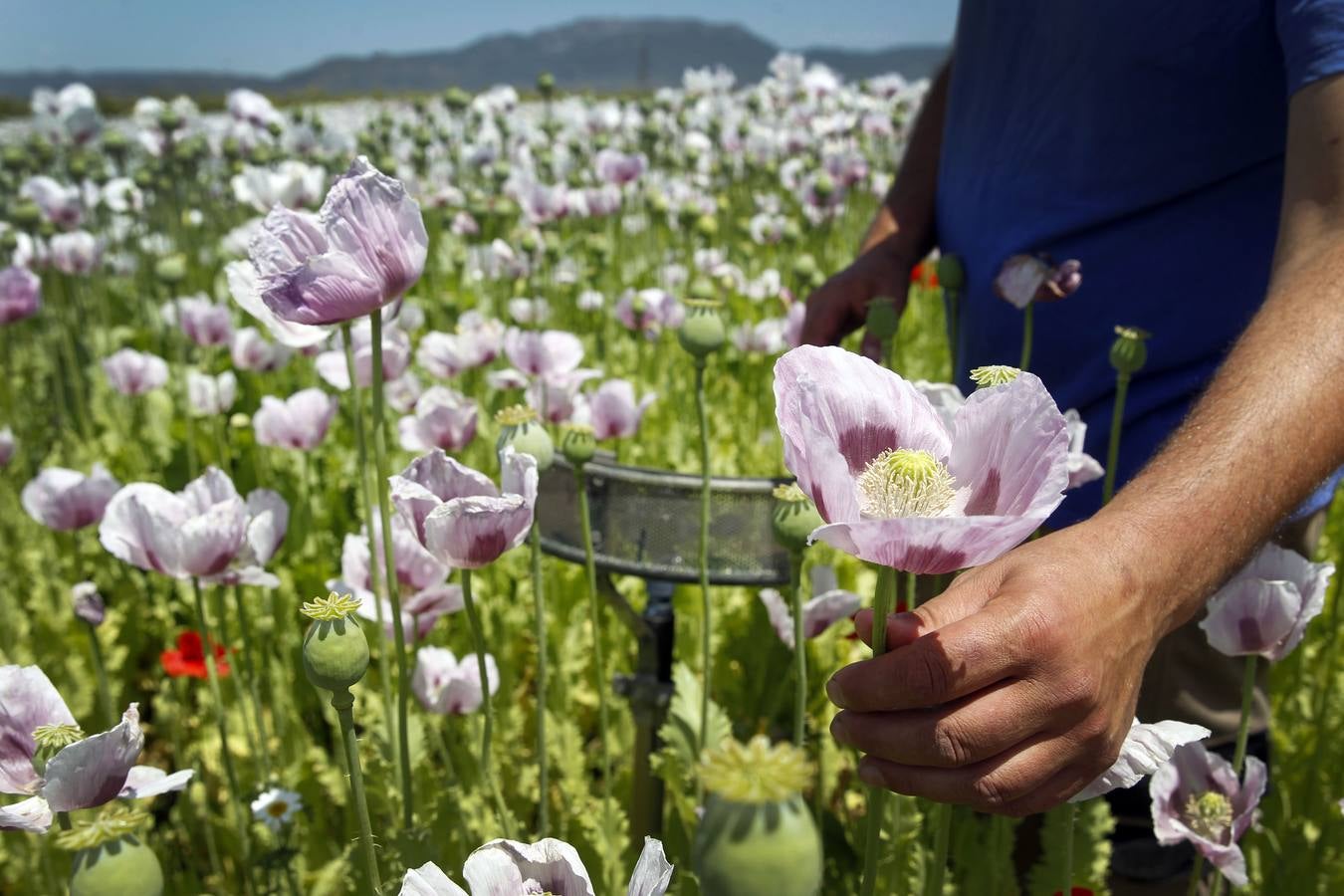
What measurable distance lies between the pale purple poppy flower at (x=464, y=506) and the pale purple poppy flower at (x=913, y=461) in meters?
0.33

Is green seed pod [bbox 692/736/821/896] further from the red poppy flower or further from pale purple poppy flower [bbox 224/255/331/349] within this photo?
the red poppy flower

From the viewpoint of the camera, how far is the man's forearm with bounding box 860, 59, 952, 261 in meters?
1.79

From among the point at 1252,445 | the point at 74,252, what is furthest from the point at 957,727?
the point at 74,252

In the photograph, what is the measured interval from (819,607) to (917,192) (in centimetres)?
86

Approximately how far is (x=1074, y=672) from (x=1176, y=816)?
24.8 inches

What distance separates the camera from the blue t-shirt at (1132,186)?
1236 mm

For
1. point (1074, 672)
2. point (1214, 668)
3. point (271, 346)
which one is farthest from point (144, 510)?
point (271, 346)

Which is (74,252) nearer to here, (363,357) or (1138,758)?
(363,357)

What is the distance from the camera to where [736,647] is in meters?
2.06

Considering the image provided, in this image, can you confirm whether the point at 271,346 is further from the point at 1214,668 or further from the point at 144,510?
the point at 1214,668

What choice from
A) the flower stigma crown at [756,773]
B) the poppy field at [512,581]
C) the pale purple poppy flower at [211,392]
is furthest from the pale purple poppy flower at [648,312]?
the flower stigma crown at [756,773]

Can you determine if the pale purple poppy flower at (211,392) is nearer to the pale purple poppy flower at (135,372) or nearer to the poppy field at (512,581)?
the poppy field at (512,581)

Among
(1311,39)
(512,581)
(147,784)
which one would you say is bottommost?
(512,581)

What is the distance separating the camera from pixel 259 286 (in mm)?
862
